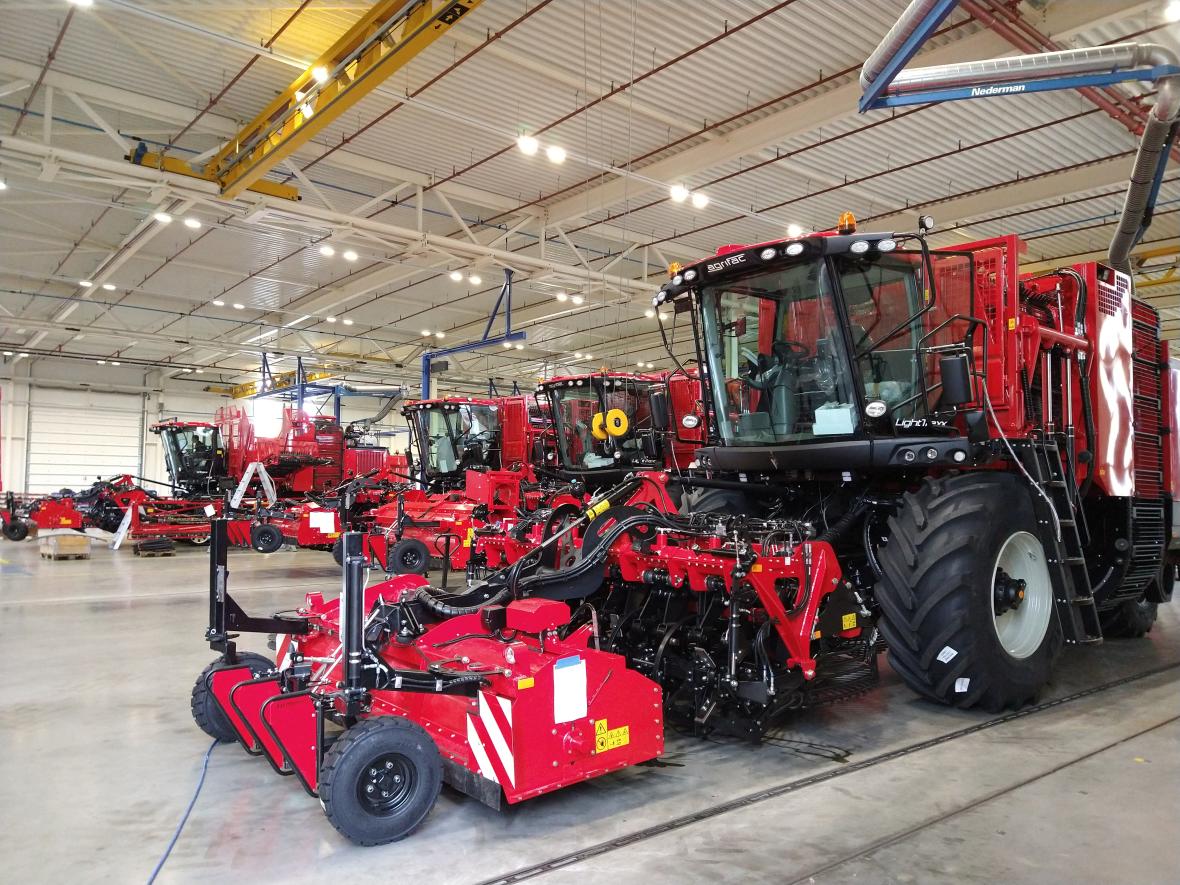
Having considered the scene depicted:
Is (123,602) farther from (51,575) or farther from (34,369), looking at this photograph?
(34,369)

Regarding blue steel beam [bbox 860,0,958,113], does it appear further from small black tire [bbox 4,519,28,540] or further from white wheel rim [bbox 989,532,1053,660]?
small black tire [bbox 4,519,28,540]

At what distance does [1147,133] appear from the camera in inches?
297

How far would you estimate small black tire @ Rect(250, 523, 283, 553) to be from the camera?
13492 mm

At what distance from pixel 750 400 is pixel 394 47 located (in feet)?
16.5

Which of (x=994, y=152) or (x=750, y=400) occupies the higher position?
(x=994, y=152)

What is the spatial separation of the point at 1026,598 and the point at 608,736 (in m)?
3.16

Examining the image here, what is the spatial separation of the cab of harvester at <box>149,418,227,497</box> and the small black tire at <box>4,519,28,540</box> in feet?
10.9

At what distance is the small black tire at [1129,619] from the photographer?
697 cm

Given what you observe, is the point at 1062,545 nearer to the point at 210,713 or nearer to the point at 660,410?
the point at 660,410

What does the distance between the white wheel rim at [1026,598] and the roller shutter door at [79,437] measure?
29.3m

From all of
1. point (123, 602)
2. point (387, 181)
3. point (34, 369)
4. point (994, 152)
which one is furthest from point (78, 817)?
point (34, 369)

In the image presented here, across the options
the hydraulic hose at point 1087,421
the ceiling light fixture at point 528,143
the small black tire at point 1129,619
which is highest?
the ceiling light fixture at point 528,143

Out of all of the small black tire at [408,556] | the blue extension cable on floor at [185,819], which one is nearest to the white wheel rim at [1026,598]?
the blue extension cable on floor at [185,819]

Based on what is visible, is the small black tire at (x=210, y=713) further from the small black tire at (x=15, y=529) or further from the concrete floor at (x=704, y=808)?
the small black tire at (x=15, y=529)
